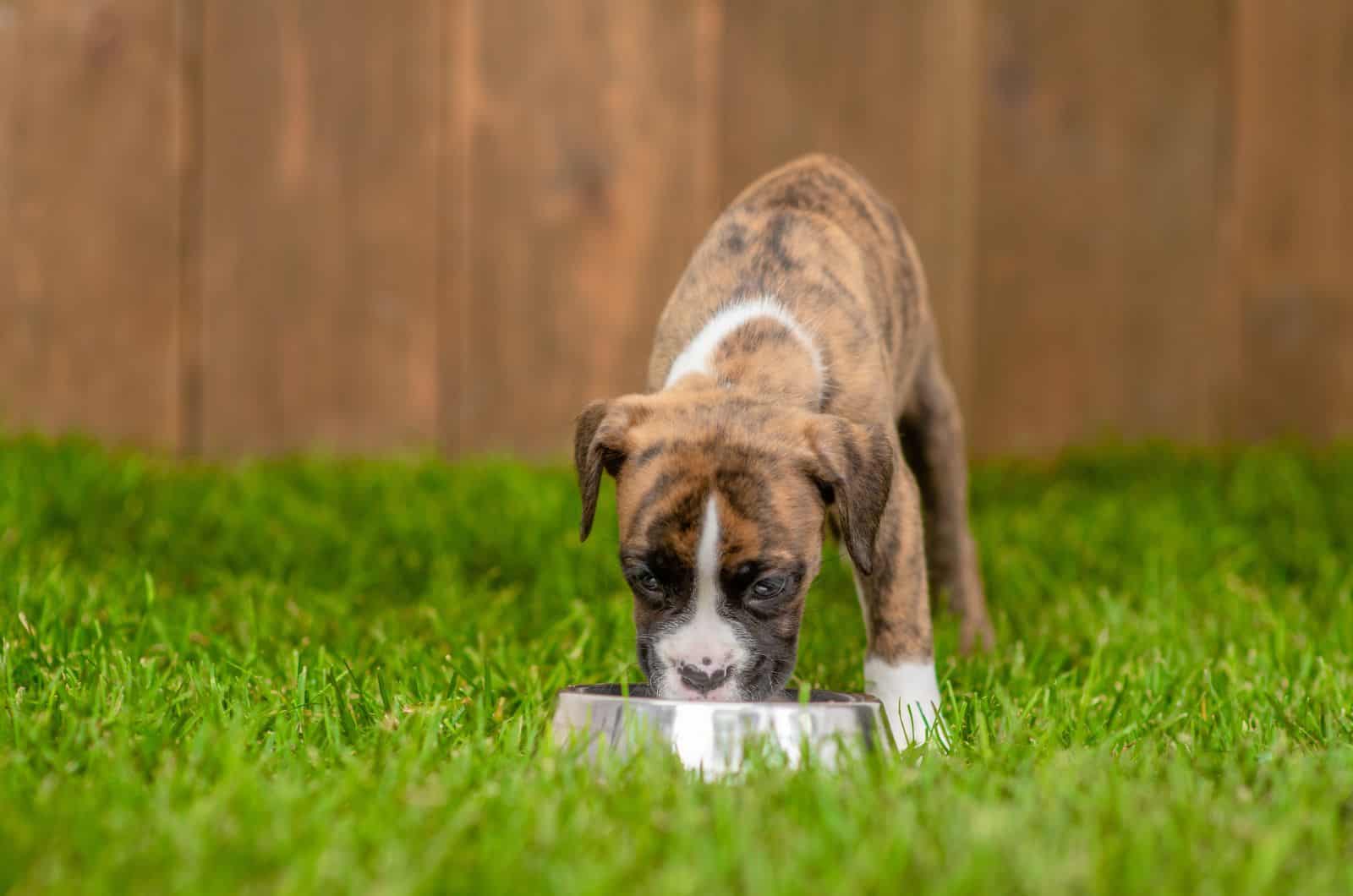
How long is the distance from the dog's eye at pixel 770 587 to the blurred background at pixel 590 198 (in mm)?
3553

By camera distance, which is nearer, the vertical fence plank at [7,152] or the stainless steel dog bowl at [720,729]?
the stainless steel dog bowl at [720,729]

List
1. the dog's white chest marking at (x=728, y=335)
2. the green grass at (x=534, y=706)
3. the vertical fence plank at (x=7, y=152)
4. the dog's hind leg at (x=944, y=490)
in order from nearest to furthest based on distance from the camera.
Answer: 1. the green grass at (x=534, y=706)
2. the dog's white chest marking at (x=728, y=335)
3. the dog's hind leg at (x=944, y=490)
4. the vertical fence plank at (x=7, y=152)

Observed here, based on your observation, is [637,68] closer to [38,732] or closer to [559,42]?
[559,42]

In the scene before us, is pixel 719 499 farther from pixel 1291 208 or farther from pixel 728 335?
pixel 1291 208

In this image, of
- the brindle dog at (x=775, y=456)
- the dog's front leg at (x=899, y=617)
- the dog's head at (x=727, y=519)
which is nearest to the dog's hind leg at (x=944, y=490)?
the brindle dog at (x=775, y=456)

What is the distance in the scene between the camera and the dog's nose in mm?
2879

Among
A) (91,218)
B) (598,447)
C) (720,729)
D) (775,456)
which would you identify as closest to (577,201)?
(91,218)

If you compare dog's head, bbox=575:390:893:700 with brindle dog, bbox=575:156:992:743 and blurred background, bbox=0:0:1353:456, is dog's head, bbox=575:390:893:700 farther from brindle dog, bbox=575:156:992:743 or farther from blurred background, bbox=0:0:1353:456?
blurred background, bbox=0:0:1353:456

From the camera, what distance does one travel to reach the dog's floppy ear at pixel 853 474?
3037 mm

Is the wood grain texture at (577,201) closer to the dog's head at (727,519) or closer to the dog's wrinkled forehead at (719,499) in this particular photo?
the dog's head at (727,519)

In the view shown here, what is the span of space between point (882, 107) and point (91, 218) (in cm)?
322

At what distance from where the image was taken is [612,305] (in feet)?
21.4

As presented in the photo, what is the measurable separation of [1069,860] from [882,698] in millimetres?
1309

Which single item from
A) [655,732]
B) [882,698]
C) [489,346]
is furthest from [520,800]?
[489,346]
